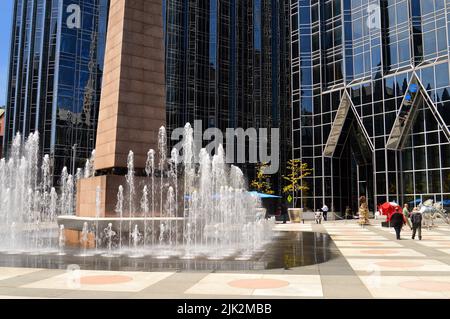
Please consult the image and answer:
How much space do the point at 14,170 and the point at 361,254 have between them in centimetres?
4265

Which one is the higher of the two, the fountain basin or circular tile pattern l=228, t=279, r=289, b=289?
the fountain basin

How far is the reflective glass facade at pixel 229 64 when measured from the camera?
167 ft

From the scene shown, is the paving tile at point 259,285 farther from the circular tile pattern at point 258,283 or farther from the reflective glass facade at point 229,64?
the reflective glass facade at point 229,64

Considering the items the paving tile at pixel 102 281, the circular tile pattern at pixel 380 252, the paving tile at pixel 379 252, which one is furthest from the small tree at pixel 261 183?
the paving tile at pixel 102 281

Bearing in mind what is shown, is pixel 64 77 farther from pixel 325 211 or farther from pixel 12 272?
pixel 12 272

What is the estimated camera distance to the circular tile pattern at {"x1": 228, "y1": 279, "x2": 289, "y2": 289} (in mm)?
7559

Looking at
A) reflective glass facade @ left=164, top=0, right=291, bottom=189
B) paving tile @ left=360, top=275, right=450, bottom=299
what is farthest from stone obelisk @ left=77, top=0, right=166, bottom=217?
reflective glass facade @ left=164, top=0, right=291, bottom=189

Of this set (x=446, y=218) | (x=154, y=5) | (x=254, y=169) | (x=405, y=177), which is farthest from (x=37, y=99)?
(x=446, y=218)

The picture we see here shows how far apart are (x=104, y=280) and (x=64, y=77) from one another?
41210 millimetres

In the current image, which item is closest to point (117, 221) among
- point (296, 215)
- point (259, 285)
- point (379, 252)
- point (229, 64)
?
point (259, 285)

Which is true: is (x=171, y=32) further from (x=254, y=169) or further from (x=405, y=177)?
(x=405, y=177)

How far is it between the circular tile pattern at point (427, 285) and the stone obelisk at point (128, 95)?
34.0 feet

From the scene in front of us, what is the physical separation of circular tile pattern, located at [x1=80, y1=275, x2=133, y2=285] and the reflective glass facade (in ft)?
136

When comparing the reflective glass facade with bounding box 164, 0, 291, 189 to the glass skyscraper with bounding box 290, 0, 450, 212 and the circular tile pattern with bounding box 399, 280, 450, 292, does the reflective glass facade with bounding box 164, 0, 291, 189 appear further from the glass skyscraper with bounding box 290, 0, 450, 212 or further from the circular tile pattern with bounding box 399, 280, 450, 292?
the circular tile pattern with bounding box 399, 280, 450, 292
